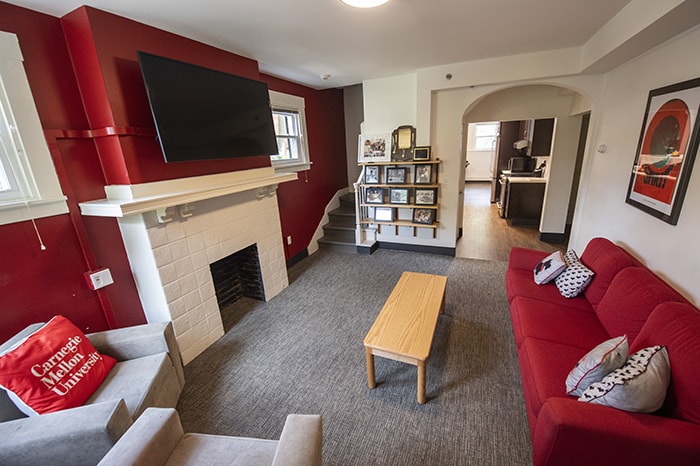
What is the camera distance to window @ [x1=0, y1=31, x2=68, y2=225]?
155 centimetres

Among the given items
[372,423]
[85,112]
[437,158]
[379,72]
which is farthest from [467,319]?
[85,112]

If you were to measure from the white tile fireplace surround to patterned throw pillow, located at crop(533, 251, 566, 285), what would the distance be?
2.61 metres

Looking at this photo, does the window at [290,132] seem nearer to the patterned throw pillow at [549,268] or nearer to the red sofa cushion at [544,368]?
the patterned throw pillow at [549,268]

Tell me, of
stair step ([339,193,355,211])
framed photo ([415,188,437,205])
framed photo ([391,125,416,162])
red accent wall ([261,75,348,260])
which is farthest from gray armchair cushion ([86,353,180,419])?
stair step ([339,193,355,211])

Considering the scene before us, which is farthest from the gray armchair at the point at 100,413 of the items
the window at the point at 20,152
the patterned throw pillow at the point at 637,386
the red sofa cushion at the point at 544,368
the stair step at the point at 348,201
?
the stair step at the point at 348,201

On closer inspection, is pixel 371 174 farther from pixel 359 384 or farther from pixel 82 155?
pixel 82 155

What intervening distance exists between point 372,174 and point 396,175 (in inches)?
13.9

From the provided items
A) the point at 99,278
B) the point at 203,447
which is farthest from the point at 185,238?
the point at 203,447

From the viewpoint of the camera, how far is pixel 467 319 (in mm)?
2617

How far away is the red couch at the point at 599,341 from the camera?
106 centimetres

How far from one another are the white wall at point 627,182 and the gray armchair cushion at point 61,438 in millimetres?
2996

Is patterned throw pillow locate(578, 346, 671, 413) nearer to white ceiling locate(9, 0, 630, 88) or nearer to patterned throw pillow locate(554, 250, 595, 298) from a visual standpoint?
patterned throw pillow locate(554, 250, 595, 298)

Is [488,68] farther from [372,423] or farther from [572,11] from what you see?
[372,423]

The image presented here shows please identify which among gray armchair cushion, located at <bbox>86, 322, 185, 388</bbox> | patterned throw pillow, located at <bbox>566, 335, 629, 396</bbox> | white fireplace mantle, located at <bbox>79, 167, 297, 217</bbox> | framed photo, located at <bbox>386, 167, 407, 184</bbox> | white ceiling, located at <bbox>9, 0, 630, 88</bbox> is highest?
white ceiling, located at <bbox>9, 0, 630, 88</bbox>
